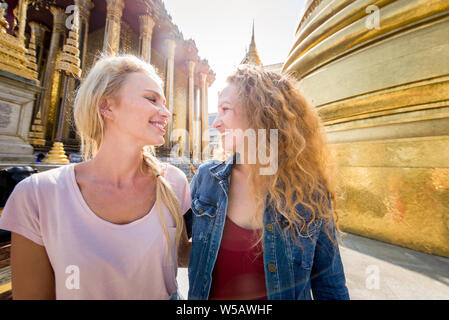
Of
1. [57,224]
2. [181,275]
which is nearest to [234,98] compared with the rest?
[57,224]

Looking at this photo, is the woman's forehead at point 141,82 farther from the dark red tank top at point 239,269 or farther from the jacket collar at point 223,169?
the dark red tank top at point 239,269

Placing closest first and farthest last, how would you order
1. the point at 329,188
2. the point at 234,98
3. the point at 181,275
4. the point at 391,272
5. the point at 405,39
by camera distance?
the point at 329,188, the point at 234,98, the point at 391,272, the point at 181,275, the point at 405,39

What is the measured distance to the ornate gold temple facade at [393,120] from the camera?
2.15 meters

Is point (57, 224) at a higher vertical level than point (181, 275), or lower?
higher

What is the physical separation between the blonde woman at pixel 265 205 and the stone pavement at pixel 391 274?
0.72 meters

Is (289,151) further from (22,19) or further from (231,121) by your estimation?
(22,19)

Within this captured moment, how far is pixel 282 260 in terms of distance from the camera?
1154 millimetres

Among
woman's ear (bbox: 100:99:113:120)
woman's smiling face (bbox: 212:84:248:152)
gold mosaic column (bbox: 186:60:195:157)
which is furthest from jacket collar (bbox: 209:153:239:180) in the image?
gold mosaic column (bbox: 186:60:195:157)

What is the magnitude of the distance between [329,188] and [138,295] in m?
1.53

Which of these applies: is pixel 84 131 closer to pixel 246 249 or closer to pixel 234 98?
pixel 234 98

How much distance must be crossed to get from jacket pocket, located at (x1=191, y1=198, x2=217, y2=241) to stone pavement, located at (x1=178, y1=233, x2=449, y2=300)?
781 millimetres

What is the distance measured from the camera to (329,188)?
138 centimetres

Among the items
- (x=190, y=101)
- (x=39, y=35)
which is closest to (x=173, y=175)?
(x=39, y=35)

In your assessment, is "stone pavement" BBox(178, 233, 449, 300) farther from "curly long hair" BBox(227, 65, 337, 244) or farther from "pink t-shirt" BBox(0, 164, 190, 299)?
"curly long hair" BBox(227, 65, 337, 244)
